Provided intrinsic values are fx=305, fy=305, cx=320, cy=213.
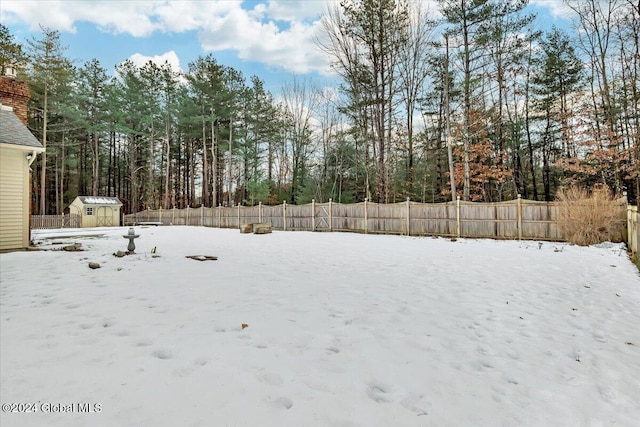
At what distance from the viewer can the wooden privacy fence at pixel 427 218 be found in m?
9.85

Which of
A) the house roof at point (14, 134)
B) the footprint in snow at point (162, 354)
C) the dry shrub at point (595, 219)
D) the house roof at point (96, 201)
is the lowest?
the footprint in snow at point (162, 354)

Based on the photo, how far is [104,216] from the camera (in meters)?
22.4

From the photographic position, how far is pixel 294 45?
55.9 feet

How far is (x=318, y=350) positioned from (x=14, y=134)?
10114mm

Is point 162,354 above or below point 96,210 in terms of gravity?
below

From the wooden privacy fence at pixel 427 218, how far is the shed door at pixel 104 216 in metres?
11.2

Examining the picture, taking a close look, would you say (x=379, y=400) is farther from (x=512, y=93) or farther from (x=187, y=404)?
(x=512, y=93)

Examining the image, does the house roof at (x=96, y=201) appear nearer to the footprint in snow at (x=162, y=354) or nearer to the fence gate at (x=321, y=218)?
the fence gate at (x=321, y=218)

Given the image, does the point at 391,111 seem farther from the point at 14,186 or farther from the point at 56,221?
the point at 56,221

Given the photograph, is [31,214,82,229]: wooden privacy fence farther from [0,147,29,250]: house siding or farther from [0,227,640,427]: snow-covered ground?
[0,227,640,427]: snow-covered ground

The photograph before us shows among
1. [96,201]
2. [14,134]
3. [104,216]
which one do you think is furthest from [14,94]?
[104,216]

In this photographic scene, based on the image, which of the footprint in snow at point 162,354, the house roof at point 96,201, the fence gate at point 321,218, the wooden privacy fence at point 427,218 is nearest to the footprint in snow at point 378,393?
the footprint in snow at point 162,354

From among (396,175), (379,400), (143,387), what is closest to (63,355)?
(143,387)

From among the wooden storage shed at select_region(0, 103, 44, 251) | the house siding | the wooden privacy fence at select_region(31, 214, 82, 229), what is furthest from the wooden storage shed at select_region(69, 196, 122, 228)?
the house siding
